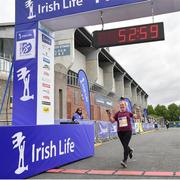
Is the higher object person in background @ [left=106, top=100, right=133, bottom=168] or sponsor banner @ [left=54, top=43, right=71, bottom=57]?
sponsor banner @ [left=54, top=43, right=71, bottom=57]

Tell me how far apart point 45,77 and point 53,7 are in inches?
94.7

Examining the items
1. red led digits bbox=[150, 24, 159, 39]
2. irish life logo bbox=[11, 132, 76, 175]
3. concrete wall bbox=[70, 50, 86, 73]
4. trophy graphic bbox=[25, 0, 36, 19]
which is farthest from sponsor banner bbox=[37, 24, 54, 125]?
concrete wall bbox=[70, 50, 86, 73]

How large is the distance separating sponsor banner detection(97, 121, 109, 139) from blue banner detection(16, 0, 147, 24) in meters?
9.52

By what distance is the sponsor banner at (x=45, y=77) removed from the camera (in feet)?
35.9

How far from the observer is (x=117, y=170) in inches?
315

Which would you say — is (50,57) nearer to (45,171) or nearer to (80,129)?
(80,129)

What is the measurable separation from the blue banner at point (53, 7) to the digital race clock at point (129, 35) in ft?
2.93

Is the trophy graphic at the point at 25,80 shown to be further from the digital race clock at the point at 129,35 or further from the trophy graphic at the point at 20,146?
the trophy graphic at the point at 20,146

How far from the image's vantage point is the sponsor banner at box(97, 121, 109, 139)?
764 inches

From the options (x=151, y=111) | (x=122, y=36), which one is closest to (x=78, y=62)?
(x=122, y=36)

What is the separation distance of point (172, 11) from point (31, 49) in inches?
191

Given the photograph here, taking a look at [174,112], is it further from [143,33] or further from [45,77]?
[143,33]

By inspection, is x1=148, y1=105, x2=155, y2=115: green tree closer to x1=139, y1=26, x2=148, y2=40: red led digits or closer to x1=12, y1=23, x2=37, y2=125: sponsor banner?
x1=12, y1=23, x2=37, y2=125: sponsor banner

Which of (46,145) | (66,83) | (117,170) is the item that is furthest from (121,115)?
(66,83)
